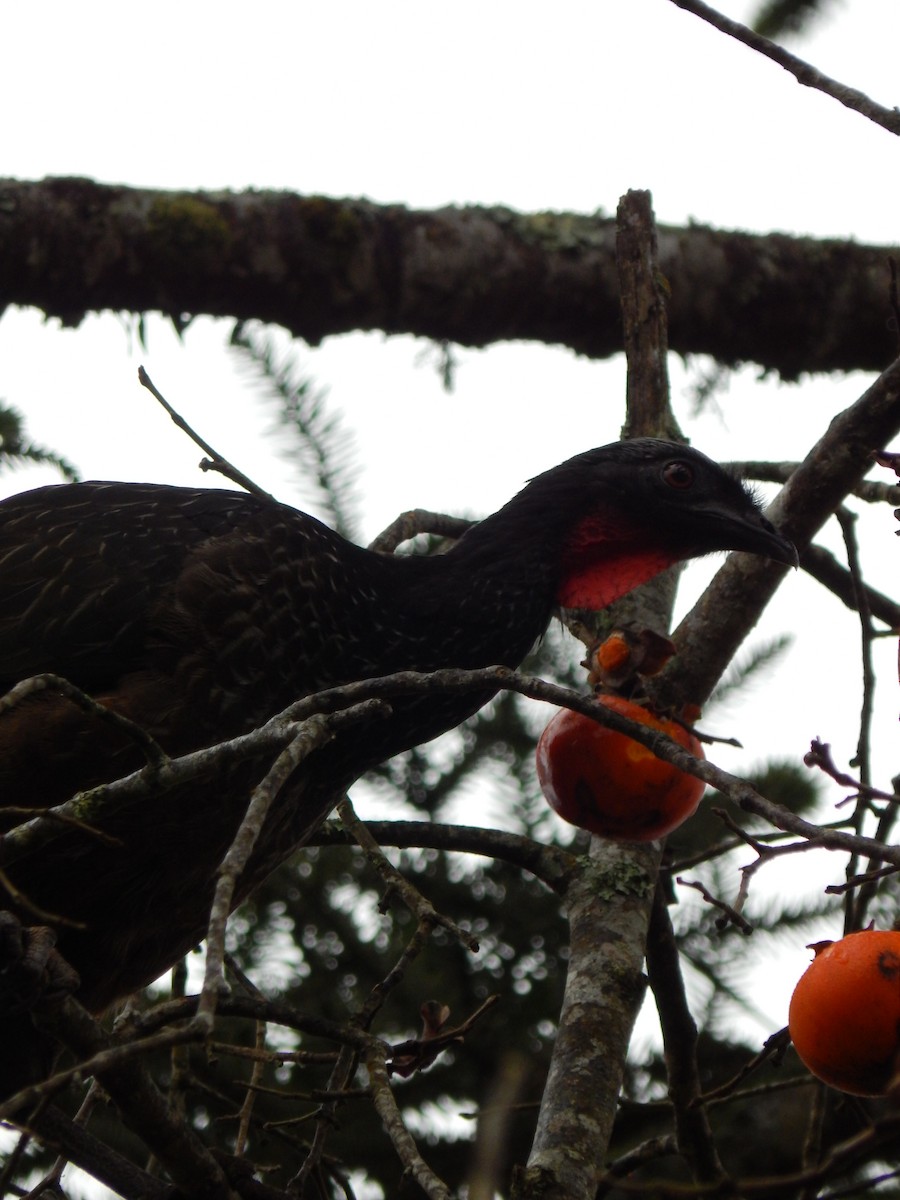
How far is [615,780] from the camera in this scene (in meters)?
2.87

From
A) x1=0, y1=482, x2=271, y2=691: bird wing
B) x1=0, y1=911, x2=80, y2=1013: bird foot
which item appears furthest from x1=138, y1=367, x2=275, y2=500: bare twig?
x1=0, y1=911, x2=80, y2=1013: bird foot

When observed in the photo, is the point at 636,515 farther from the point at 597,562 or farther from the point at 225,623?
the point at 225,623

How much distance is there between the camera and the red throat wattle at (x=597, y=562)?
369 cm

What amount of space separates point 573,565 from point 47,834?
76.2 inches

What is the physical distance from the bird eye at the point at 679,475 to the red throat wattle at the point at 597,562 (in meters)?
0.14

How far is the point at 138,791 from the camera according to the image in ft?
6.59

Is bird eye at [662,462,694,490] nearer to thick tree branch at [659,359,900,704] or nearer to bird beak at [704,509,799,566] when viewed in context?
bird beak at [704,509,799,566]

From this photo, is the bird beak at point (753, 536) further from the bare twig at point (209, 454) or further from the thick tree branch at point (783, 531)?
the bare twig at point (209, 454)

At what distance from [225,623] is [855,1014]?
1.56m

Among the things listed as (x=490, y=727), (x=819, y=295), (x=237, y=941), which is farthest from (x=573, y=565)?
(x=819, y=295)

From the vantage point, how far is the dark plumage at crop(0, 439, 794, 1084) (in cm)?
301

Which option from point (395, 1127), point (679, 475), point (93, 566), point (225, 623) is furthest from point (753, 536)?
point (395, 1127)

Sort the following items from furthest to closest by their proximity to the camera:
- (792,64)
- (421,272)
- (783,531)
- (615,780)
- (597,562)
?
(421,272) < (597,562) < (783,531) < (615,780) < (792,64)

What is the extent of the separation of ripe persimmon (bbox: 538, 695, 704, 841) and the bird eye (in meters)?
0.95
